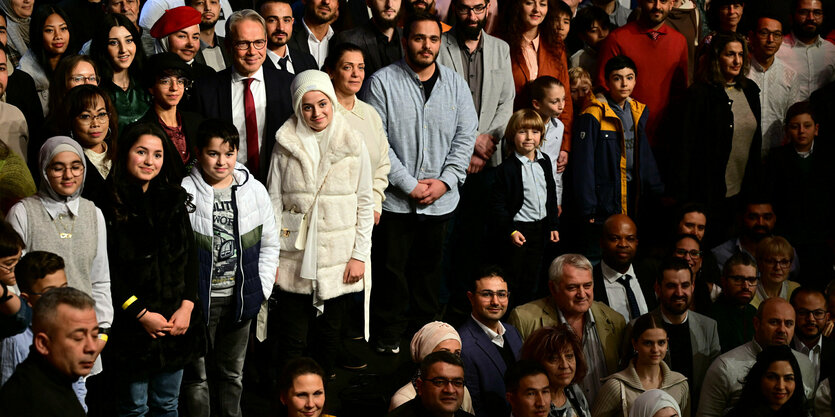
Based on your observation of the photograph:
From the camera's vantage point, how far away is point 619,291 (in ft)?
17.9

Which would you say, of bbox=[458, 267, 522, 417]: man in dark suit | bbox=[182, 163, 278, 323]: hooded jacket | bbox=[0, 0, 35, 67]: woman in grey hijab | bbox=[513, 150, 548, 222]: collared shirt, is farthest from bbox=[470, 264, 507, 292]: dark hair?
bbox=[0, 0, 35, 67]: woman in grey hijab

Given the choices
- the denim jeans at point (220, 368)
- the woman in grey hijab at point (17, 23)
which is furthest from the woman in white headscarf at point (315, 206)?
the woman in grey hijab at point (17, 23)

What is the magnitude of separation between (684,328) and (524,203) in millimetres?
1107

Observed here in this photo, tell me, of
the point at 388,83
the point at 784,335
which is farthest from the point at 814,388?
the point at 388,83

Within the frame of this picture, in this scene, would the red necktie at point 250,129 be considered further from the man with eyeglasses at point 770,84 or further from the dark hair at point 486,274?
the man with eyeglasses at point 770,84

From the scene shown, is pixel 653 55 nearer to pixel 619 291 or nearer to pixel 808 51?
pixel 808 51

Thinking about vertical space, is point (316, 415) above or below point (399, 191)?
below

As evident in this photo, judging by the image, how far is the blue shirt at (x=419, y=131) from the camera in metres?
5.50

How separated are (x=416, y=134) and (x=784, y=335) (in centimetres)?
209

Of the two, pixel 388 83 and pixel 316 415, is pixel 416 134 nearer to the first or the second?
pixel 388 83

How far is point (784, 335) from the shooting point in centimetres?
511

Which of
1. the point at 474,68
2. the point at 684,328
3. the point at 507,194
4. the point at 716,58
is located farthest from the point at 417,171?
the point at 716,58

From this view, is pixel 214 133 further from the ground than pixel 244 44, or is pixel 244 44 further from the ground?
pixel 244 44

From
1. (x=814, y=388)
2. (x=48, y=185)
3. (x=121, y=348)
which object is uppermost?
(x=48, y=185)
